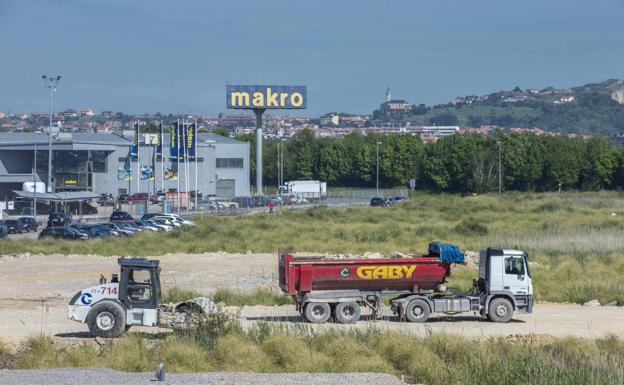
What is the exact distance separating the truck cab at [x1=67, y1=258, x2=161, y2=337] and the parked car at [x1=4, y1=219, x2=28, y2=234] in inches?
1996

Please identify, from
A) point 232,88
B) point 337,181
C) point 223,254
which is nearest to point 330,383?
point 223,254

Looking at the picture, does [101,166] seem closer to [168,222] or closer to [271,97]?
[271,97]

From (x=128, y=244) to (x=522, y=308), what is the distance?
34.0 m

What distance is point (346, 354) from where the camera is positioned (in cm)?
2361

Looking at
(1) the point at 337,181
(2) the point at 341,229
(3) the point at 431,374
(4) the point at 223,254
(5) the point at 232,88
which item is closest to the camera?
(3) the point at 431,374

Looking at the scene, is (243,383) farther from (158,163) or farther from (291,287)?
(158,163)

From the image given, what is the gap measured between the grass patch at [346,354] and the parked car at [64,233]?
4152 centimetres

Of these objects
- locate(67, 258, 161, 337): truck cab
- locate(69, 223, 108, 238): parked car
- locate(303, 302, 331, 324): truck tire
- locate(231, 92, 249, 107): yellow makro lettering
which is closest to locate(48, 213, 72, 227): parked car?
locate(69, 223, 108, 238): parked car

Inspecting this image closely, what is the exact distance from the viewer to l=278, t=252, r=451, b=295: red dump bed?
31.4 meters

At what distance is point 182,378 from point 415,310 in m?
12.4

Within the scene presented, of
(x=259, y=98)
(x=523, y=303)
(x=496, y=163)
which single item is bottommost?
(x=523, y=303)

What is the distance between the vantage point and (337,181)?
170 m

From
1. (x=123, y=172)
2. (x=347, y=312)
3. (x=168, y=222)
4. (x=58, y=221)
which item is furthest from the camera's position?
(x=123, y=172)

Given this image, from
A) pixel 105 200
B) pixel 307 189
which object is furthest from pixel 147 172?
pixel 307 189
